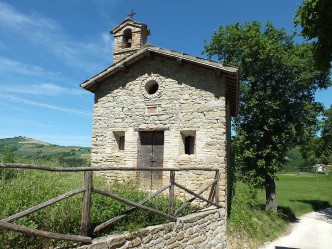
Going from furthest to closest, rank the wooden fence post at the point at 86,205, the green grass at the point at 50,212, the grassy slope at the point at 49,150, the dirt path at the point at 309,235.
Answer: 1. the grassy slope at the point at 49,150
2. the dirt path at the point at 309,235
3. the wooden fence post at the point at 86,205
4. the green grass at the point at 50,212

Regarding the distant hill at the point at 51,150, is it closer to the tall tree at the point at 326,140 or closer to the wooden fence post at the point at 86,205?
the wooden fence post at the point at 86,205

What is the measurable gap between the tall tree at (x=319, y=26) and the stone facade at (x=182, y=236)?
167 inches

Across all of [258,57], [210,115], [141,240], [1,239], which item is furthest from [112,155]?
[258,57]

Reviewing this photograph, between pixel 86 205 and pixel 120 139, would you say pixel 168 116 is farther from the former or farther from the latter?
pixel 86 205

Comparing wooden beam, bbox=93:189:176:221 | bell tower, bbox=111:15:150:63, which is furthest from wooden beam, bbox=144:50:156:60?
wooden beam, bbox=93:189:176:221

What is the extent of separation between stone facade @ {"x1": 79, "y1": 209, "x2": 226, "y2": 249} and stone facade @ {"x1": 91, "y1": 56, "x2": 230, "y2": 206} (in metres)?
0.96

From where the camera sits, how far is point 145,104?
10609 mm

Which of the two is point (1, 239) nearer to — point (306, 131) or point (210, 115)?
point (210, 115)

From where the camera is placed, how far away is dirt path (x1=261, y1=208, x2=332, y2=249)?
39.5 feet

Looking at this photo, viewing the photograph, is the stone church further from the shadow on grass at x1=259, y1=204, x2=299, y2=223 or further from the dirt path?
the shadow on grass at x1=259, y1=204, x2=299, y2=223

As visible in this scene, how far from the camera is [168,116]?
33.4 ft

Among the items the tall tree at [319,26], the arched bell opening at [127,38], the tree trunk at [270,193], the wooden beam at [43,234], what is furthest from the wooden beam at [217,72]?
the tree trunk at [270,193]

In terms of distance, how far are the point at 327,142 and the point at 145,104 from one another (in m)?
18.9

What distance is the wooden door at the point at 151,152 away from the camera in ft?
33.9
